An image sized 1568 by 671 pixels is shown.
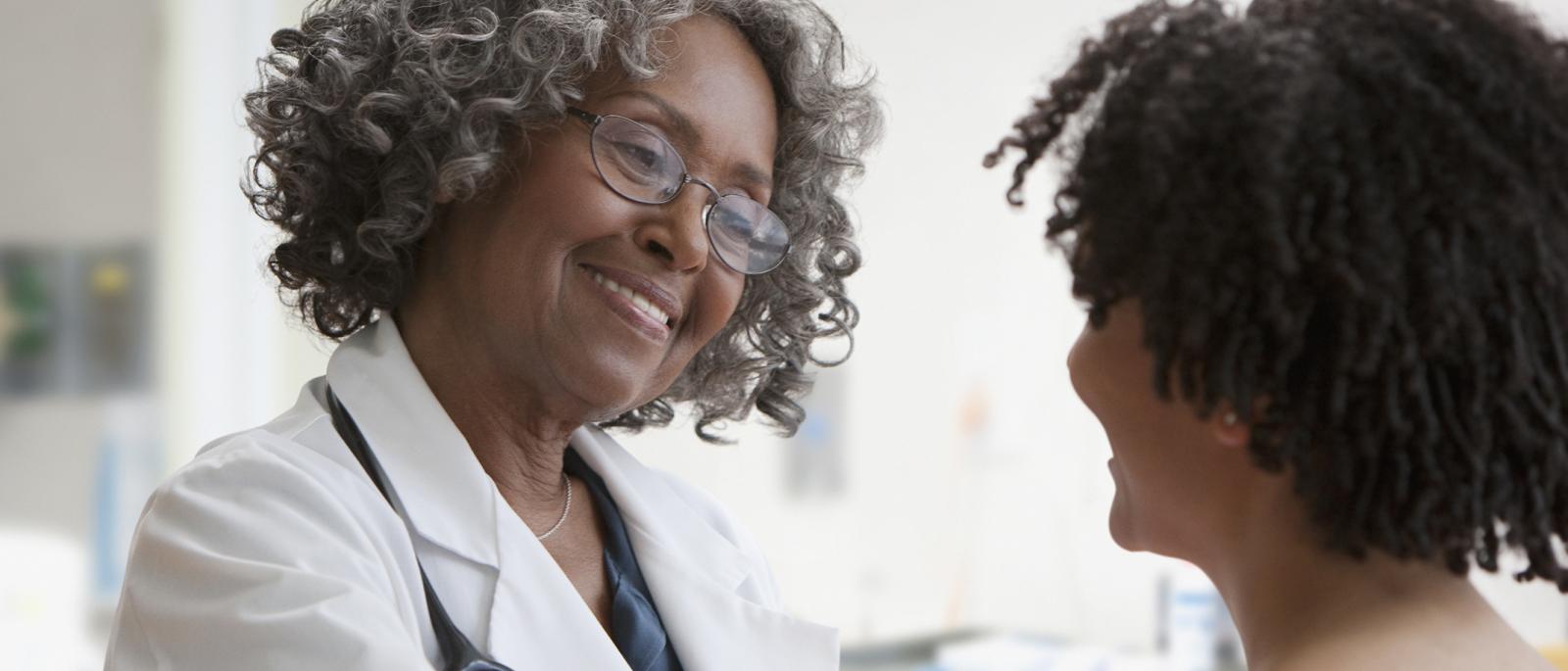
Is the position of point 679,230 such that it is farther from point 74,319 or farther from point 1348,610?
point 74,319

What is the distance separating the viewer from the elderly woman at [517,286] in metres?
1.35

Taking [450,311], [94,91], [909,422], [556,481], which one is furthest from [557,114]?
[94,91]

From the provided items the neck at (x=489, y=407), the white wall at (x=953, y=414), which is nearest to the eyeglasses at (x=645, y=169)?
the neck at (x=489, y=407)

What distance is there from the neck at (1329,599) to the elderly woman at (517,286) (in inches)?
26.8

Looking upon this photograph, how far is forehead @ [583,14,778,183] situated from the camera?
1.49 metres

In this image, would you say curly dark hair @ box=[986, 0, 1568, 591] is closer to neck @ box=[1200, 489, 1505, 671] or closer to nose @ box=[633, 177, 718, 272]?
neck @ box=[1200, 489, 1505, 671]

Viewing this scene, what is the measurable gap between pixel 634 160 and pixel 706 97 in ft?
0.38

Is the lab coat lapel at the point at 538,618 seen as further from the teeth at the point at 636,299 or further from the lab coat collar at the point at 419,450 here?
the teeth at the point at 636,299

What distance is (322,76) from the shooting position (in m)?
1.53

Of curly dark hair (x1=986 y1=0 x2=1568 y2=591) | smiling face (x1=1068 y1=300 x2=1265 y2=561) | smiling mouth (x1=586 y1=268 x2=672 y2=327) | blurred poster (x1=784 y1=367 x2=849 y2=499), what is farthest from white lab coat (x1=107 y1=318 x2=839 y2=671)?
blurred poster (x1=784 y1=367 x2=849 y2=499)

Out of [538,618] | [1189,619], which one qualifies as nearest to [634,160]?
[538,618]

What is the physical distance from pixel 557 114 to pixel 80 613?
233cm

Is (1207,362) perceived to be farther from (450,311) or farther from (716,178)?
(450,311)

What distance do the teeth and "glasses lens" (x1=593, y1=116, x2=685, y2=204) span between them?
92 mm
